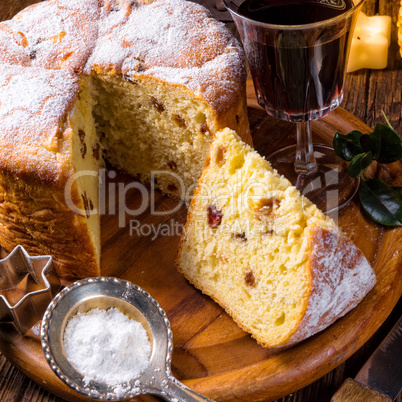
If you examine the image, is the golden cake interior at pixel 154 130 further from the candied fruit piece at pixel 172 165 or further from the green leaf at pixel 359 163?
the green leaf at pixel 359 163

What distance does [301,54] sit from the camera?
2.77 metres

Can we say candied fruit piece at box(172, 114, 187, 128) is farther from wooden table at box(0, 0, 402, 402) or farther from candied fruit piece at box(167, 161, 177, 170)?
wooden table at box(0, 0, 402, 402)

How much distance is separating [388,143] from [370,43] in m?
1.06

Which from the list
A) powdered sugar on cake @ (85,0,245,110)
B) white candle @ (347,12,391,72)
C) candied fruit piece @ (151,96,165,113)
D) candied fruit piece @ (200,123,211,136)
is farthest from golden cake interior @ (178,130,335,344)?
white candle @ (347,12,391,72)

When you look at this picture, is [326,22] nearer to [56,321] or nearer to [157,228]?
[157,228]

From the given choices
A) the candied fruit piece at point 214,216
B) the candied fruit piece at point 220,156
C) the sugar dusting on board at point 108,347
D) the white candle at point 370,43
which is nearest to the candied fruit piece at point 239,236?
the candied fruit piece at point 214,216

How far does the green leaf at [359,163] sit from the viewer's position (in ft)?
10.1

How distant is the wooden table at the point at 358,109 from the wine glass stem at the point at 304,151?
64 centimetres

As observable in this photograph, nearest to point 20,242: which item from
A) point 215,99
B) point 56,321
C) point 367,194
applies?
point 56,321

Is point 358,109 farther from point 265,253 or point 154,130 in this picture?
point 265,253

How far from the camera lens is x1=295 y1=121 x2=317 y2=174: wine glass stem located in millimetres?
3320

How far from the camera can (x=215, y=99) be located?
2951mm

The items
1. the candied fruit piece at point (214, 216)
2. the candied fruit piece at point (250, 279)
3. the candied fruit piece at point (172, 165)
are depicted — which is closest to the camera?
the candied fruit piece at point (250, 279)

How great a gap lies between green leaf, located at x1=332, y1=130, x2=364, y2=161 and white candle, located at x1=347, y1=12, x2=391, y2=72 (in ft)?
3.02
